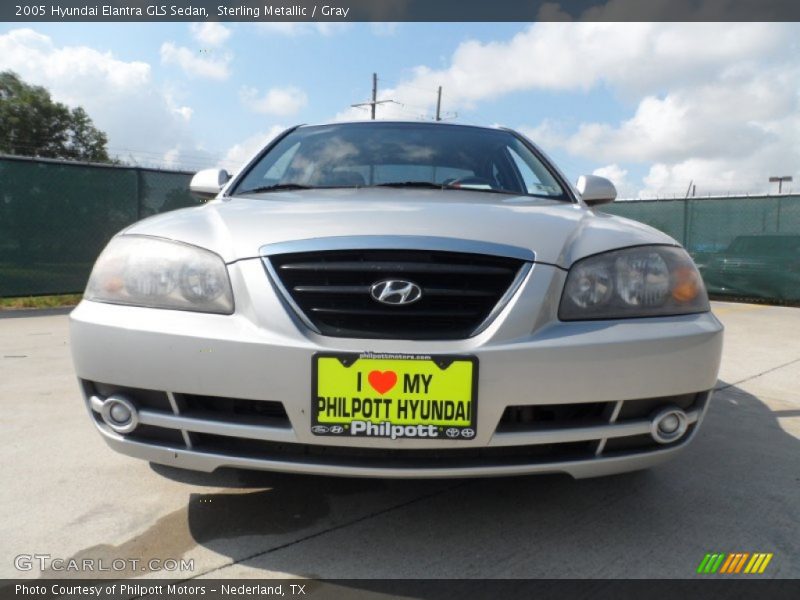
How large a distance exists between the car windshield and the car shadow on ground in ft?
3.88

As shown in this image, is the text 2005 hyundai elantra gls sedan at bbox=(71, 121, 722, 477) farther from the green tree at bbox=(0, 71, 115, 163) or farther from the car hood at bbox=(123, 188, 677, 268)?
the green tree at bbox=(0, 71, 115, 163)

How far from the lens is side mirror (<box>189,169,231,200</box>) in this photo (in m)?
2.76

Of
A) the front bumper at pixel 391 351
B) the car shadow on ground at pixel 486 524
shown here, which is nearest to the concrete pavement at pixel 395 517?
the car shadow on ground at pixel 486 524

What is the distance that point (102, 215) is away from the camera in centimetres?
761

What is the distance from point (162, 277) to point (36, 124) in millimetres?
38730

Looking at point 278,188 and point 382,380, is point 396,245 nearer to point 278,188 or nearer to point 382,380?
point 382,380

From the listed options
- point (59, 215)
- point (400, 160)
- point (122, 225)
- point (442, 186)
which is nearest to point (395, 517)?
point (442, 186)

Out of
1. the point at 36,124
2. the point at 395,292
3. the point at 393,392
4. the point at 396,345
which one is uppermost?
the point at 36,124

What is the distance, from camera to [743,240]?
9523 millimetres

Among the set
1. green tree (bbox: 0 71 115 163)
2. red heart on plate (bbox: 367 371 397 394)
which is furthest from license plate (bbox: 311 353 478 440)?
green tree (bbox: 0 71 115 163)

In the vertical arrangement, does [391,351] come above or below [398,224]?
below

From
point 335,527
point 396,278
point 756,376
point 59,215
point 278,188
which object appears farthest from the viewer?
point 59,215

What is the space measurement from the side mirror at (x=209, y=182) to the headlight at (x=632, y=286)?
1713mm

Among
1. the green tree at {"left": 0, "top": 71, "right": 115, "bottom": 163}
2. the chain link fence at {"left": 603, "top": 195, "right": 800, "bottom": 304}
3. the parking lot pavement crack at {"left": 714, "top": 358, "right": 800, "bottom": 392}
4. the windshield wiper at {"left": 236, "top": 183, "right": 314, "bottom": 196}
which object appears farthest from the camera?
the green tree at {"left": 0, "top": 71, "right": 115, "bottom": 163}
